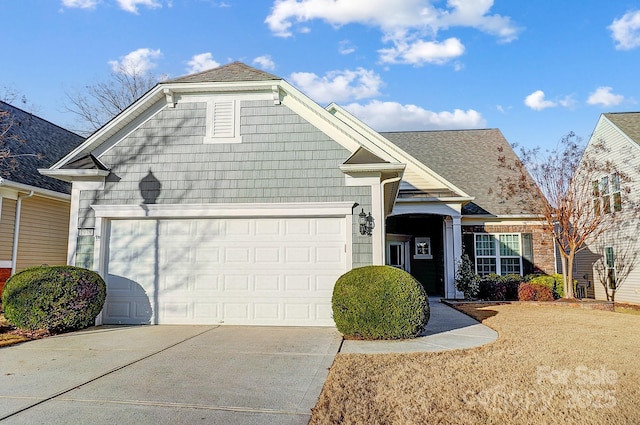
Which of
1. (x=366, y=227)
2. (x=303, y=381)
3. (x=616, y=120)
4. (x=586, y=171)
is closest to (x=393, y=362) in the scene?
(x=303, y=381)

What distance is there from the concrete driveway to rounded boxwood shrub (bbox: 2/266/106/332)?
1.33 ft

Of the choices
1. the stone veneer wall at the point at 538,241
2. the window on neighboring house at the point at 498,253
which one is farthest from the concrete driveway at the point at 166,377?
the stone veneer wall at the point at 538,241

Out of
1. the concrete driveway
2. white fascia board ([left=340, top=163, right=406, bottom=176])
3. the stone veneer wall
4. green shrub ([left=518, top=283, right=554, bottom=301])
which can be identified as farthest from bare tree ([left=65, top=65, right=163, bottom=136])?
green shrub ([left=518, top=283, right=554, bottom=301])

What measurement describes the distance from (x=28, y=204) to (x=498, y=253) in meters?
15.9

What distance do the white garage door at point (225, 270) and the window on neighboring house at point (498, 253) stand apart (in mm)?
9269

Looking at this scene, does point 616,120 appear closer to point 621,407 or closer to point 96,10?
point 621,407

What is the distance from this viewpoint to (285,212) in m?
8.55

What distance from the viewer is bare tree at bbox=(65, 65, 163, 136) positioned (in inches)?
958

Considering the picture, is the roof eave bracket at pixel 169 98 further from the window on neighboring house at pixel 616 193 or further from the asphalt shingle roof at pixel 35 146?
the window on neighboring house at pixel 616 193

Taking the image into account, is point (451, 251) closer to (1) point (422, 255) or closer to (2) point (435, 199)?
(2) point (435, 199)

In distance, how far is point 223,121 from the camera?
904cm

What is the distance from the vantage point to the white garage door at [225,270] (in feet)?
27.6

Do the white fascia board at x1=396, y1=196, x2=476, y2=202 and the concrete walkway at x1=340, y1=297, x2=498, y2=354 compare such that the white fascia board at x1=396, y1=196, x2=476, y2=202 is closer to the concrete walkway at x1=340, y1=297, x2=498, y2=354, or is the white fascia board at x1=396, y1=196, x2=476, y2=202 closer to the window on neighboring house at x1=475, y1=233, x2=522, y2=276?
the window on neighboring house at x1=475, y1=233, x2=522, y2=276

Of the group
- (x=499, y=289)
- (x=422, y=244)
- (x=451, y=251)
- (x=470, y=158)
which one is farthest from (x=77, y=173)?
(x=470, y=158)
